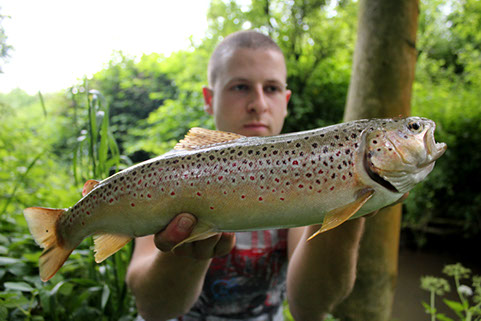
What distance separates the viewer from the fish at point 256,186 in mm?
1109

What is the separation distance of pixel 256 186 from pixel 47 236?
2.65 feet

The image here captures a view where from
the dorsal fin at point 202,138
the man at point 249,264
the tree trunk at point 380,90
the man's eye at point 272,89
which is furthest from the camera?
the tree trunk at point 380,90

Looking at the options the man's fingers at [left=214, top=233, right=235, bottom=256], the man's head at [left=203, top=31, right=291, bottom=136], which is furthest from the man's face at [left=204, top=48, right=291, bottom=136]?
the man's fingers at [left=214, top=233, right=235, bottom=256]

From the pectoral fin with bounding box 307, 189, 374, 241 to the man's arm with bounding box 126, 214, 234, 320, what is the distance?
507 mm

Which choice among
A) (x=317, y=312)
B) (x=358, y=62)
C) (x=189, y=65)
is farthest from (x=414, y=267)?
(x=189, y=65)

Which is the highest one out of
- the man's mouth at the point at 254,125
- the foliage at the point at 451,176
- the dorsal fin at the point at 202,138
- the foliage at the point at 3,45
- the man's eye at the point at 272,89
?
the foliage at the point at 3,45

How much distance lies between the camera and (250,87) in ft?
7.06

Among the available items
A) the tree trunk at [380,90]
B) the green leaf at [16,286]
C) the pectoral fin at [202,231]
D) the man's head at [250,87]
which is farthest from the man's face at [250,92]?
the green leaf at [16,286]

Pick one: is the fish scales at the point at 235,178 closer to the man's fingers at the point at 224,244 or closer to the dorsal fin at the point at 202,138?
the dorsal fin at the point at 202,138

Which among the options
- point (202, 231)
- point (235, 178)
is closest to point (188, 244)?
point (202, 231)

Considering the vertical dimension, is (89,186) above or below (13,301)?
above

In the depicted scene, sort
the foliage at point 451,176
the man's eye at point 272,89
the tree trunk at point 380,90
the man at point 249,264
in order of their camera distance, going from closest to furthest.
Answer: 1. the man at point 249,264
2. the man's eye at point 272,89
3. the tree trunk at point 380,90
4. the foliage at point 451,176

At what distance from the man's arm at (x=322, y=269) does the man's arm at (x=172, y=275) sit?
0.48m

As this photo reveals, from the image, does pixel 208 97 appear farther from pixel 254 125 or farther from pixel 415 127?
pixel 415 127
